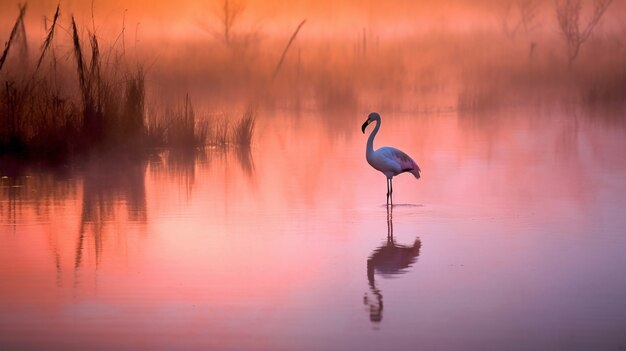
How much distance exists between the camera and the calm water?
5.73 m

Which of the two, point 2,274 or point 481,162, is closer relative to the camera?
point 2,274

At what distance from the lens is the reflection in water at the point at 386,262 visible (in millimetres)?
6320

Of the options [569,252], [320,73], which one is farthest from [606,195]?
[320,73]

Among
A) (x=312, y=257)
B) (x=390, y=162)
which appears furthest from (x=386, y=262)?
(x=390, y=162)

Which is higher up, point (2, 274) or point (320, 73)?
point (320, 73)

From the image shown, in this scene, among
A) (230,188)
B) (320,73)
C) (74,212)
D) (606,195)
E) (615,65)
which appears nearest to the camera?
(74,212)

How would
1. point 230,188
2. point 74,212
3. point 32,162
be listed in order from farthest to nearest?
point 32,162, point 230,188, point 74,212

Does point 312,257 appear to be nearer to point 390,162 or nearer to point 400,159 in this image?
point 390,162

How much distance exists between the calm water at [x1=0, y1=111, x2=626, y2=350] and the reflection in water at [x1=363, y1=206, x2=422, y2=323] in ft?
0.05

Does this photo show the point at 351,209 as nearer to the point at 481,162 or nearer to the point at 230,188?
the point at 230,188

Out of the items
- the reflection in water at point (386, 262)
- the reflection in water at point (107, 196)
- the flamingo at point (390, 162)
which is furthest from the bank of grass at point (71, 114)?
the reflection in water at point (386, 262)

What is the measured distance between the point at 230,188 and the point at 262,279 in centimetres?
487

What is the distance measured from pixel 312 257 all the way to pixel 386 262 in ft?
1.53

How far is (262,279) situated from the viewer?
6.96 m
